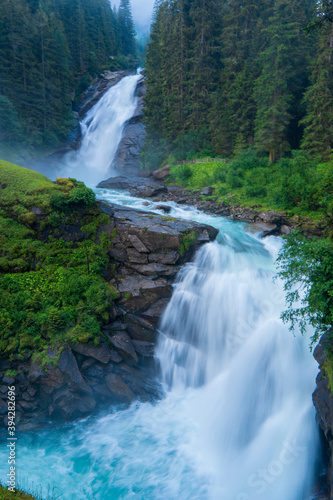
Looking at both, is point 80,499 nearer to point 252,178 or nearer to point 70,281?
point 70,281

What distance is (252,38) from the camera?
3378cm

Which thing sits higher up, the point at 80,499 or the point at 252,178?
the point at 252,178

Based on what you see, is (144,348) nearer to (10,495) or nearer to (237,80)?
(10,495)

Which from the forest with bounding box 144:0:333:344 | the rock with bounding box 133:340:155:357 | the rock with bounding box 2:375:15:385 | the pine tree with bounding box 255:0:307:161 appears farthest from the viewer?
the pine tree with bounding box 255:0:307:161

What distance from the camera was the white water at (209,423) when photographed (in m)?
7.78

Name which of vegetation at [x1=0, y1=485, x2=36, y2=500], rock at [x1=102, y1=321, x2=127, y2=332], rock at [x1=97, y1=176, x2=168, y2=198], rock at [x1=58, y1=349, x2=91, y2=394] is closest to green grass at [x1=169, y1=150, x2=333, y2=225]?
rock at [x1=97, y1=176, x2=168, y2=198]

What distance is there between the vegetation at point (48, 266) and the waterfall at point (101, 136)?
22.2m

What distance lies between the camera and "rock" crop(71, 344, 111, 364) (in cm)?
1010

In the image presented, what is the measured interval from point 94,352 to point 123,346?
1074 mm

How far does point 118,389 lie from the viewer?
33.4 ft

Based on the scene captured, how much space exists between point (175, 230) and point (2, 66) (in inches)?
1254

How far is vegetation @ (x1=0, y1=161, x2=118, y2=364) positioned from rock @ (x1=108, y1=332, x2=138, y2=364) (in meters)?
0.71

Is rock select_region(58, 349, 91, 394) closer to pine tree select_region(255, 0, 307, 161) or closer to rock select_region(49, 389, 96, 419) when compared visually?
rock select_region(49, 389, 96, 419)

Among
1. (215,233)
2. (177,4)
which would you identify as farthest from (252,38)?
(215,233)
